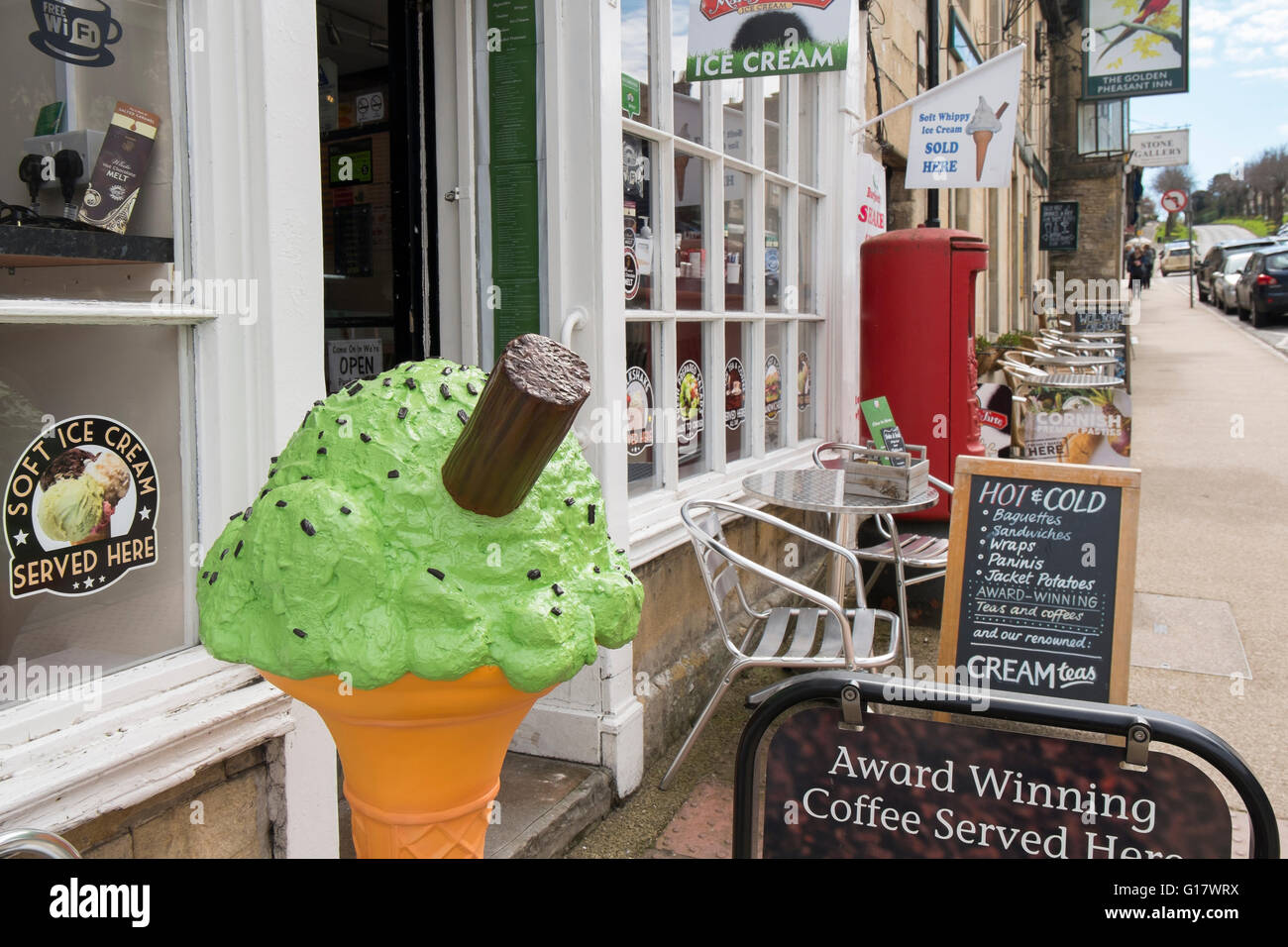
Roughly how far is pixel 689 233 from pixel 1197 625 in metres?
3.47

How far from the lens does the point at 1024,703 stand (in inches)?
64.1

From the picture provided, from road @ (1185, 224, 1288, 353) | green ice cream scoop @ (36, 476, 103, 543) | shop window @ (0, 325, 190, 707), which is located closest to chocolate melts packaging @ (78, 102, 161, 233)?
shop window @ (0, 325, 190, 707)


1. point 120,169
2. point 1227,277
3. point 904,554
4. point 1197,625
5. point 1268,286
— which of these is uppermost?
point 1227,277

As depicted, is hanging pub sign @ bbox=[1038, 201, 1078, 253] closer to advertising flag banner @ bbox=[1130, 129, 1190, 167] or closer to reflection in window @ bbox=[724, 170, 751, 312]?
advertising flag banner @ bbox=[1130, 129, 1190, 167]

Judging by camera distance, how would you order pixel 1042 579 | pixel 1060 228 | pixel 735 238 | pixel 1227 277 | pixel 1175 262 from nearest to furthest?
pixel 1042 579, pixel 735 238, pixel 1060 228, pixel 1227 277, pixel 1175 262

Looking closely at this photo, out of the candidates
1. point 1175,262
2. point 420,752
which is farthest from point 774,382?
point 1175,262

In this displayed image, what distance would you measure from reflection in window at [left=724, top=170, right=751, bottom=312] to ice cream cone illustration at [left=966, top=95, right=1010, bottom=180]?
154 cm

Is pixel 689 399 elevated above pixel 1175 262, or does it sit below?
below

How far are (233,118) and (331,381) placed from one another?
2145 mm

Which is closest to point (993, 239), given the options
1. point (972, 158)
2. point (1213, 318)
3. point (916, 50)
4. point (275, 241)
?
point (916, 50)

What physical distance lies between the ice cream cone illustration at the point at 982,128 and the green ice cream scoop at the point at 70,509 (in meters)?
4.89

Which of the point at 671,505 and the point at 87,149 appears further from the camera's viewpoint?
the point at 671,505

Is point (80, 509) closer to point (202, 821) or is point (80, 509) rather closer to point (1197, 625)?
point (202, 821)

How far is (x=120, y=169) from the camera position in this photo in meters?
2.11
